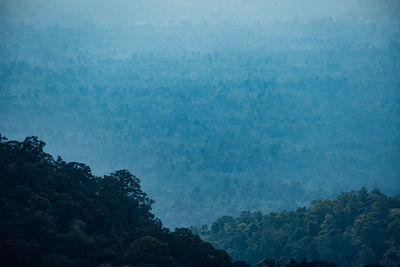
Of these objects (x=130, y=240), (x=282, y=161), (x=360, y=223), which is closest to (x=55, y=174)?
(x=130, y=240)

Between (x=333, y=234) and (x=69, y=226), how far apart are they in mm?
34805

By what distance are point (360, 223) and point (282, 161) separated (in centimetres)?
12489

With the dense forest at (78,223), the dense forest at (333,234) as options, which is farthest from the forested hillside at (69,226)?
the dense forest at (333,234)

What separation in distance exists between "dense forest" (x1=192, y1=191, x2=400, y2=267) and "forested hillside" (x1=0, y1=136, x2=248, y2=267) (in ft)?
84.7

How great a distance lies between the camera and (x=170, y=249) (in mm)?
25344

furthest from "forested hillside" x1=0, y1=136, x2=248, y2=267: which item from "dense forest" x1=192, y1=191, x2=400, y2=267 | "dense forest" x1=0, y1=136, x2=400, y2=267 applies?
"dense forest" x1=192, y1=191, x2=400, y2=267

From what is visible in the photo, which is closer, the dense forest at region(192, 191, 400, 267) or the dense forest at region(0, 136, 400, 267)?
the dense forest at region(0, 136, 400, 267)

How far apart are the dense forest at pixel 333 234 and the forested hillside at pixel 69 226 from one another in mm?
25808

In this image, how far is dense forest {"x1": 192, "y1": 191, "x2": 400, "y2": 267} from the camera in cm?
5028

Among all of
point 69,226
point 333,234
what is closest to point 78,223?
point 69,226

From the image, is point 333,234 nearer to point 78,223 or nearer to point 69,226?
point 78,223

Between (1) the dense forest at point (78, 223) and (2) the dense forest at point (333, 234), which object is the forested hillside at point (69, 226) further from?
(2) the dense forest at point (333, 234)

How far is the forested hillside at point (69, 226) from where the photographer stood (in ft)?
69.7

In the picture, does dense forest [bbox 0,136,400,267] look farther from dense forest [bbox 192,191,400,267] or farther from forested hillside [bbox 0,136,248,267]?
dense forest [bbox 192,191,400,267]
